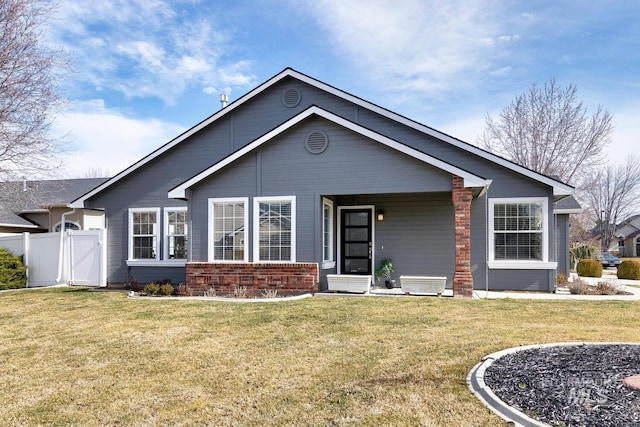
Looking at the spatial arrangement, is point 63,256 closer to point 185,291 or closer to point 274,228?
point 185,291

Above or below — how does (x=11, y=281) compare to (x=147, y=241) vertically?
below

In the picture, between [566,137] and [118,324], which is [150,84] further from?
[566,137]

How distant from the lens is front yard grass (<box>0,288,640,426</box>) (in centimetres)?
420

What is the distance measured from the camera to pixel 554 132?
30.5 m

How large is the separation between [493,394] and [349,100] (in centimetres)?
1111

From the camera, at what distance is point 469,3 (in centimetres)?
1174

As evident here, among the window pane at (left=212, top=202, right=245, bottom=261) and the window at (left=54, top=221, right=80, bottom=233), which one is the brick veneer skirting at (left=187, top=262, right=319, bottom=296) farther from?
the window at (left=54, top=221, right=80, bottom=233)

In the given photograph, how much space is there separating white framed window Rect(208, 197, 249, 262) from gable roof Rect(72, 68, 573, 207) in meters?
3.79

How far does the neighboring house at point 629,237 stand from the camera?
54.5 metres

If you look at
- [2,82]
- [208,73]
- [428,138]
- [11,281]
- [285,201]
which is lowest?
[11,281]

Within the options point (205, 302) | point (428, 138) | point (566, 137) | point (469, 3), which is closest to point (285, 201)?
point (205, 302)

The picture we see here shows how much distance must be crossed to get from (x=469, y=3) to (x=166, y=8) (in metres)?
8.44

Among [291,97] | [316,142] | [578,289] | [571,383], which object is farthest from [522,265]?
[291,97]

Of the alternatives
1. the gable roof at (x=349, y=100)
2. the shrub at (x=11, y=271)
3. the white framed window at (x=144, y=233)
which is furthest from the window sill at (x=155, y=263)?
the shrub at (x=11, y=271)
